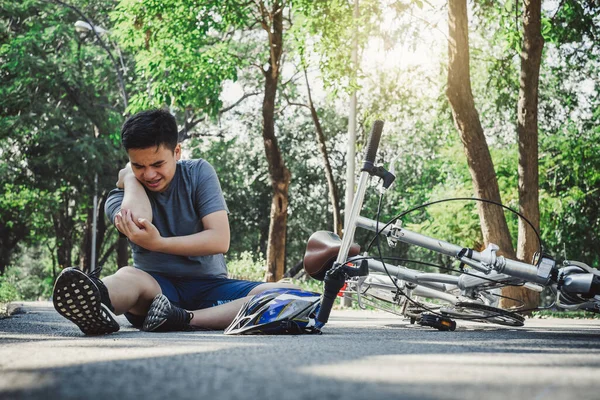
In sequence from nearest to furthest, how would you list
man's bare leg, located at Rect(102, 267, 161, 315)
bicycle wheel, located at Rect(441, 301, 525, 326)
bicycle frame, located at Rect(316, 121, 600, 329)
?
bicycle frame, located at Rect(316, 121, 600, 329) → man's bare leg, located at Rect(102, 267, 161, 315) → bicycle wheel, located at Rect(441, 301, 525, 326)

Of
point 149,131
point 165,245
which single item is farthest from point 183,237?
point 149,131

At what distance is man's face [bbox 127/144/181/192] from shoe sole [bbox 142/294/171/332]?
0.72 metres

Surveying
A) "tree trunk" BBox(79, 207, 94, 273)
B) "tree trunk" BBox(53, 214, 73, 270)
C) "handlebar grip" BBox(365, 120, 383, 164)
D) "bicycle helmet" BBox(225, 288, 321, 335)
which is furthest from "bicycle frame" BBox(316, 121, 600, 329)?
"tree trunk" BBox(53, 214, 73, 270)

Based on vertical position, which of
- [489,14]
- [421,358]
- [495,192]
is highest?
[489,14]

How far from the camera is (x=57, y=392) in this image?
5.59 ft

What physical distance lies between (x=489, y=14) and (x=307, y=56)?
3.54m

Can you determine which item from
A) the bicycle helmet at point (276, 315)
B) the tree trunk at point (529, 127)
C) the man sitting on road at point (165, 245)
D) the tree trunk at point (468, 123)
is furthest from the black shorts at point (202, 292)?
the tree trunk at point (529, 127)

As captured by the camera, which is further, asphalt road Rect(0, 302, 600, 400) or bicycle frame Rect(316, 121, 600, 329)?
bicycle frame Rect(316, 121, 600, 329)

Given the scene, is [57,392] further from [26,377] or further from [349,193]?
[349,193]

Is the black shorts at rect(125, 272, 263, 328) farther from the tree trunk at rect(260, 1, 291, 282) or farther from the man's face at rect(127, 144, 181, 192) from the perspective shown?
the tree trunk at rect(260, 1, 291, 282)

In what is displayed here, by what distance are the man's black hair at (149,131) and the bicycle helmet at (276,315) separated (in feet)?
3.59

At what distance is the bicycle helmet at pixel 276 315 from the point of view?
392 cm

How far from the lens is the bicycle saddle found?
484 centimetres

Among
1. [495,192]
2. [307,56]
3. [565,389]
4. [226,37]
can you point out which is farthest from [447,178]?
[565,389]
